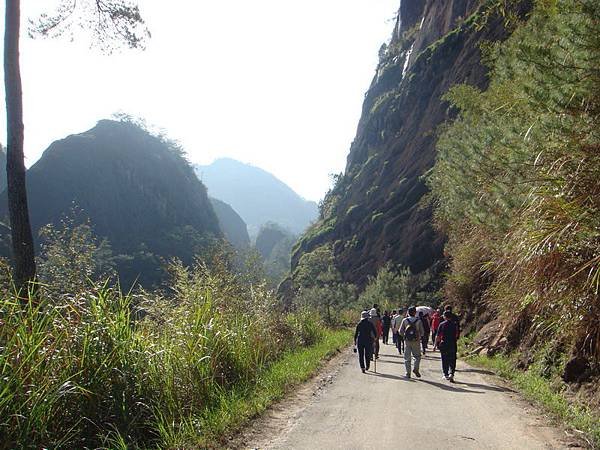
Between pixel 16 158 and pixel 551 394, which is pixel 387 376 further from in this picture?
pixel 16 158

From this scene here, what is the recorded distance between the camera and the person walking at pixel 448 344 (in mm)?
10883

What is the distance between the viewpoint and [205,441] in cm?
553

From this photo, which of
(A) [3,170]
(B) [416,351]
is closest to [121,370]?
(B) [416,351]

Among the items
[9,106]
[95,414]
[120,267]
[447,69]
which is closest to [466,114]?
Result: [9,106]

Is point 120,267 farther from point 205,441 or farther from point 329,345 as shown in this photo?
point 205,441

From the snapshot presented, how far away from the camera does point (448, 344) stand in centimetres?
1090

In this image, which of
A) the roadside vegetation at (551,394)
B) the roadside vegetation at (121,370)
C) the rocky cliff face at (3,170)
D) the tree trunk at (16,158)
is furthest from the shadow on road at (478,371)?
the rocky cliff face at (3,170)

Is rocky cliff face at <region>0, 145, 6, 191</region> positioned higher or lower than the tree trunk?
higher

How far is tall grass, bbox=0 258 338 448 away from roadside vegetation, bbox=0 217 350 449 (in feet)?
0.04

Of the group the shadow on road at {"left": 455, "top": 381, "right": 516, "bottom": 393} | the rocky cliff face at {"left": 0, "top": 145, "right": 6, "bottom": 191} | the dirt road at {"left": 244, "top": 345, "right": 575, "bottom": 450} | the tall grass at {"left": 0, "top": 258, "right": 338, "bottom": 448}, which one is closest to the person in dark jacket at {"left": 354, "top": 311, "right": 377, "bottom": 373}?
the dirt road at {"left": 244, "top": 345, "right": 575, "bottom": 450}

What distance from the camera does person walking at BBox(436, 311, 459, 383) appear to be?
10883 millimetres

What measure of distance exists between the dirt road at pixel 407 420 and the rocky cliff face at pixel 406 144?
3747 centimetres

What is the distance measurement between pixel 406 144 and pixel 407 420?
183 feet

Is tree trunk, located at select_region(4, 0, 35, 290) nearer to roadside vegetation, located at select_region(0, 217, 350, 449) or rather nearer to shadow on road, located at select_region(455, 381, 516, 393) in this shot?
roadside vegetation, located at select_region(0, 217, 350, 449)
